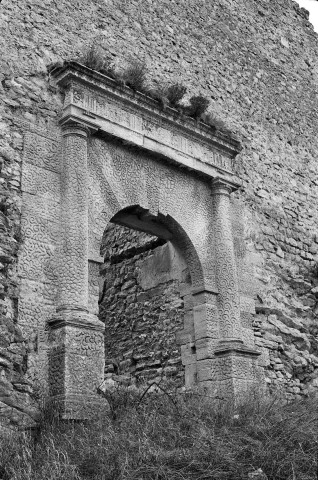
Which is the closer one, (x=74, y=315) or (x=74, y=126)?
(x=74, y=315)

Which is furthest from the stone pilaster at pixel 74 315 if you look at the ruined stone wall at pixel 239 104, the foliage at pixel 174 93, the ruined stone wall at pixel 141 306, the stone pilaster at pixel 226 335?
the ruined stone wall at pixel 141 306

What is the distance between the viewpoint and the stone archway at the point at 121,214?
20.1ft

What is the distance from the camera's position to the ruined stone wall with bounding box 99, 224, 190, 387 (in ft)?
27.8

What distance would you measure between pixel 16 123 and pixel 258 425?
370 cm

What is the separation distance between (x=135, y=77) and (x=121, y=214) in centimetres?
161

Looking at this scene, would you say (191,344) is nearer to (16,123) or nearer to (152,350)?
(152,350)

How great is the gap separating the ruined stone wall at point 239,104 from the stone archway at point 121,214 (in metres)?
0.27

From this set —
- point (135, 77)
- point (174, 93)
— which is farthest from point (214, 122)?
point (135, 77)

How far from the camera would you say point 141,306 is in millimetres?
9445

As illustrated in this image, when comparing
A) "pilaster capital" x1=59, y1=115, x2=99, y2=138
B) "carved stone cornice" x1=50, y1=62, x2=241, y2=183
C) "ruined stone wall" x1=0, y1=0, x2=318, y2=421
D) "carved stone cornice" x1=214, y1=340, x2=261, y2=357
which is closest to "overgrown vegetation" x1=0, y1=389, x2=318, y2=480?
"ruined stone wall" x1=0, y1=0, x2=318, y2=421

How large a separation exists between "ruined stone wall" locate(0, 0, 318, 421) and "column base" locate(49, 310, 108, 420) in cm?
25

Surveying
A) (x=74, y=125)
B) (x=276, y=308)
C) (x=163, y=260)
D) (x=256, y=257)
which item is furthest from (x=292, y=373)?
(x=74, y=125)

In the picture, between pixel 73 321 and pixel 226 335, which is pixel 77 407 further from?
pixel 226 335

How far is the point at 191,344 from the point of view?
785cm
